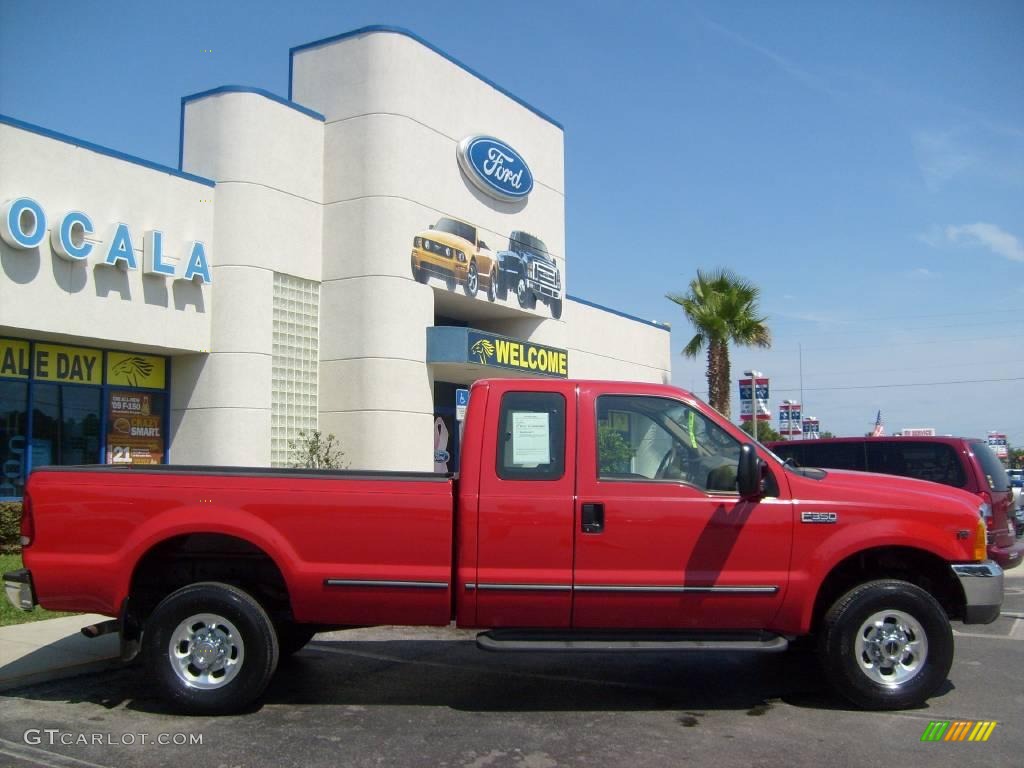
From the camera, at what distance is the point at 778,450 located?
40.2ft

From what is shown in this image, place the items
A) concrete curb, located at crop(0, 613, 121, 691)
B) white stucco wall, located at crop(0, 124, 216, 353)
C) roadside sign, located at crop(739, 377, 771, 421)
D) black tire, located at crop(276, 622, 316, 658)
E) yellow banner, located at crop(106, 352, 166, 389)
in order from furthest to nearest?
1. roadside sign, located at crop(739, 377, 771, 421)
2. yellow banner, located at crop(106, 352, 166, 389)
3. white stucco wall, located at crop(0, 124, 216, 353)
4. black tire, located at crop(276, 622, 316, 658)
5. concrete curb, located at crop(0, 613, 121, 691)

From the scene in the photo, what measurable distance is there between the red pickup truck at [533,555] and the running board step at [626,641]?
16mm

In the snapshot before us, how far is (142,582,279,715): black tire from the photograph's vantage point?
19.4 ft

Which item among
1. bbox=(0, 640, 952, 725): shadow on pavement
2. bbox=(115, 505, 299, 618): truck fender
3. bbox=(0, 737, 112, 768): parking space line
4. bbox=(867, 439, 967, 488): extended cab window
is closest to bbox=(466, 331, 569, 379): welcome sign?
bbox=(867, 439, 967, 488): extended cab window

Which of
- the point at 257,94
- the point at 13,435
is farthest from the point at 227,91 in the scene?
the point at 13,435

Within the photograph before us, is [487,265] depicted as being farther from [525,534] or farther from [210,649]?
[210,649]

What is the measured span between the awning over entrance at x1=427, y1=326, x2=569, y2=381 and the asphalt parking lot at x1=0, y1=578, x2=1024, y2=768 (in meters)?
12.5


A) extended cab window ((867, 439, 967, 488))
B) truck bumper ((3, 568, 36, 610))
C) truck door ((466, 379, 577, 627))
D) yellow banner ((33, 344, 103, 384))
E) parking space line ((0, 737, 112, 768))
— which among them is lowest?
parking space line ((0, 737, 112, 768))

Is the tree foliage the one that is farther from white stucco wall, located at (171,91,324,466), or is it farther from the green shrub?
the green shrub

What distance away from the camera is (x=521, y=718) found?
595cm

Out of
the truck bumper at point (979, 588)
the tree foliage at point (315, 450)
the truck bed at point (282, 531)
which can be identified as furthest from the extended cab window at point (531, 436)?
the tree foliage at point (315, 450)

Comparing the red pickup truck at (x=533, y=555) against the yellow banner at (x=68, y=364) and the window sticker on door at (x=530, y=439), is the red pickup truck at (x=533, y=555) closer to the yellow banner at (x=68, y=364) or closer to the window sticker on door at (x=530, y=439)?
the window sticker on door at (x=530, y=439)

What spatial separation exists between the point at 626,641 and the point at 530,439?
1.42 meters

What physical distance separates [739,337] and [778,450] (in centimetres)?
1630
